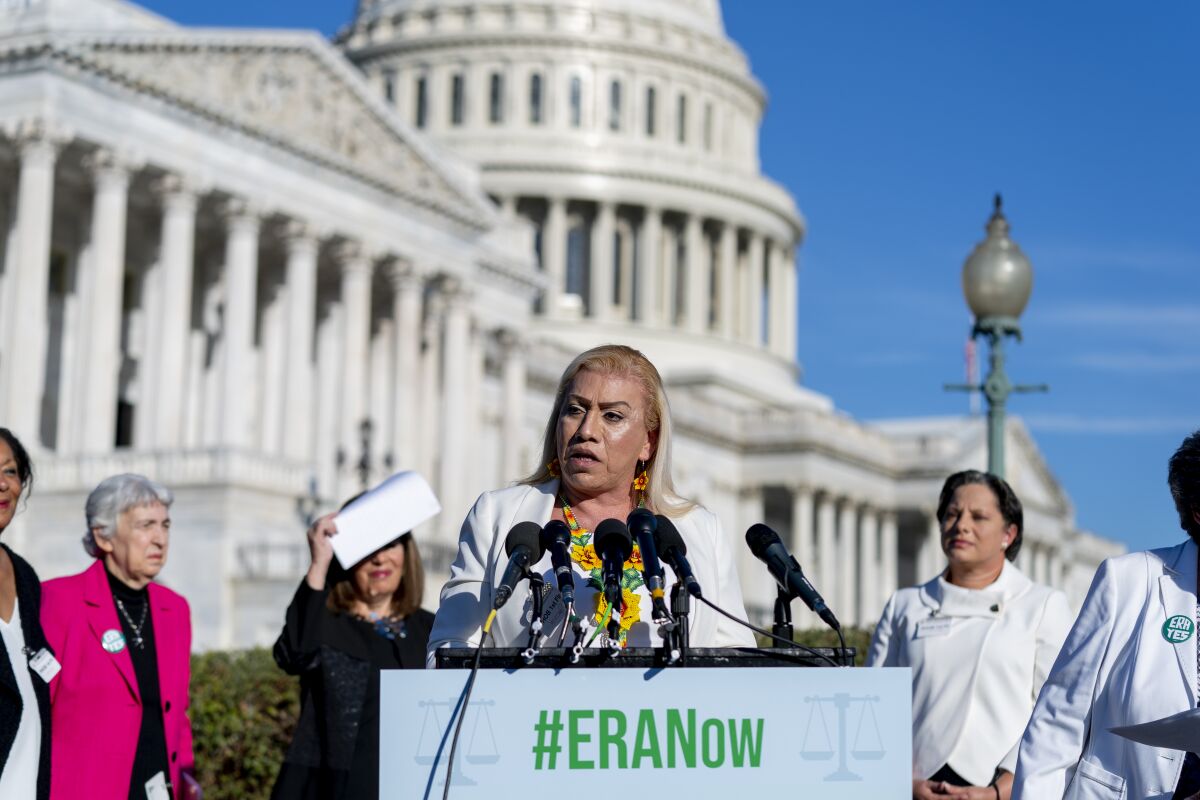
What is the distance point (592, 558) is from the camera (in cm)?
602

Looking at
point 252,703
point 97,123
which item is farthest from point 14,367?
point 252,703

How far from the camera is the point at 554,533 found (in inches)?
219

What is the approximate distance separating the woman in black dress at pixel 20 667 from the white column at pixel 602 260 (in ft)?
256

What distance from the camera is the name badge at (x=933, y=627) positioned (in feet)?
28.0

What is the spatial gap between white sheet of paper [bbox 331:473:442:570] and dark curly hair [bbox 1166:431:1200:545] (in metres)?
3.38

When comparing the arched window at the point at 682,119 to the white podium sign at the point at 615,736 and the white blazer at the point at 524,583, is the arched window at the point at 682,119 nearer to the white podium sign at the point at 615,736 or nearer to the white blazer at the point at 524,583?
the white blazer at the point at 524,583

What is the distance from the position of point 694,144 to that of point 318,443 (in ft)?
150

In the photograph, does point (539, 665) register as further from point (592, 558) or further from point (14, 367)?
point (14, 367)

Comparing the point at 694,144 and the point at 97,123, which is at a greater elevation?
the point at 694,144

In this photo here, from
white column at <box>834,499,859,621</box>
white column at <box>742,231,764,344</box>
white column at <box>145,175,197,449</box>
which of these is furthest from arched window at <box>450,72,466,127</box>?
white column at <box>145,175,197,449</box>

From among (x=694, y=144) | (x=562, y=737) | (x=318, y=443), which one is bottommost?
(x=562, y=737)

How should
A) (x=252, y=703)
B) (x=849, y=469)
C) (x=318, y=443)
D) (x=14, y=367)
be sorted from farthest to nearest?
(x=849, y=469) < (x=318, y=443) < (x=14, y=367) < (x=252, y=703)

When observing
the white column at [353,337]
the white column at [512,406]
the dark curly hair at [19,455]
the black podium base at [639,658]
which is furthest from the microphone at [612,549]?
the white column at [512,406]

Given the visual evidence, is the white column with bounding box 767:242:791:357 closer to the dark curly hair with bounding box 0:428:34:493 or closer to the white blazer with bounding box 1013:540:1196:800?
the dark curly hair with bounding box 0:428:34:493
